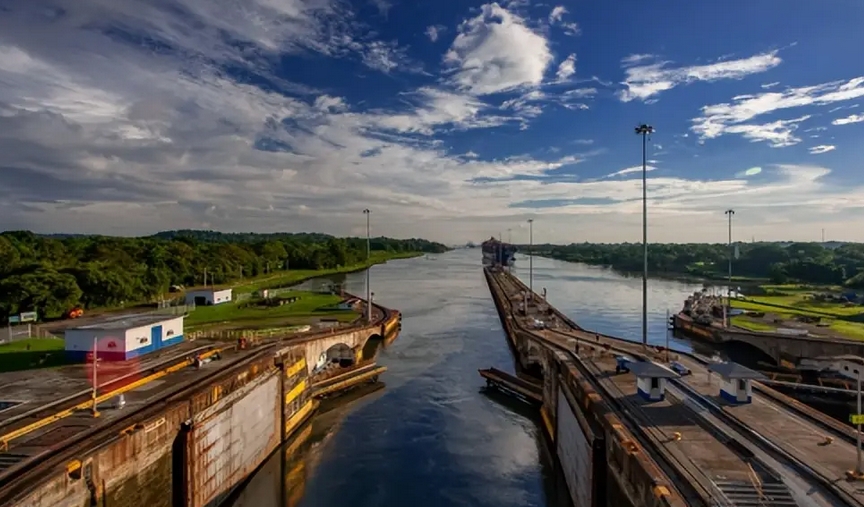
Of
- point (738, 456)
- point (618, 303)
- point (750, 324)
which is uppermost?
point (738, 456)

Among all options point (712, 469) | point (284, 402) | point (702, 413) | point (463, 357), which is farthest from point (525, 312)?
point (712, 469)

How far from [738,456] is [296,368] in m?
23.0

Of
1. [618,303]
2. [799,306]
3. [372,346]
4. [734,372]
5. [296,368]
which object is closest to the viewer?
[734,372]

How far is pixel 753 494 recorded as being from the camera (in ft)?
43.8

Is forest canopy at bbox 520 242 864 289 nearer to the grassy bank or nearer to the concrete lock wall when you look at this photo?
the grassy bank

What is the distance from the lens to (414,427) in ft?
96.3

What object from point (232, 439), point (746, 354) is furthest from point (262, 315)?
point (746, 354)

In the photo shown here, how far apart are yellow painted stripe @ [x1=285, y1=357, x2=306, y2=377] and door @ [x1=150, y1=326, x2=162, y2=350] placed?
7.85 meters

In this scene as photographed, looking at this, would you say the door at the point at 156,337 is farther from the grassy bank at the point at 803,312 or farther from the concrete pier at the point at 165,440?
the grassy bank at the point at 803,312

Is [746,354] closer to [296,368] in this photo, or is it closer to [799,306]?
[799,306]

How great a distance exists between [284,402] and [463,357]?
20391mm

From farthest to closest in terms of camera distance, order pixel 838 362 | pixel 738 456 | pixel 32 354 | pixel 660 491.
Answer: pixel 838 362, pixel 32 354, pixel 738 456, pixel 660 491

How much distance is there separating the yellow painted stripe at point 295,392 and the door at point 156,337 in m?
8.33

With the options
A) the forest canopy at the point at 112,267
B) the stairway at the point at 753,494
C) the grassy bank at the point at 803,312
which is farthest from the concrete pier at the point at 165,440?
the grassy bank at the point at 803,312
